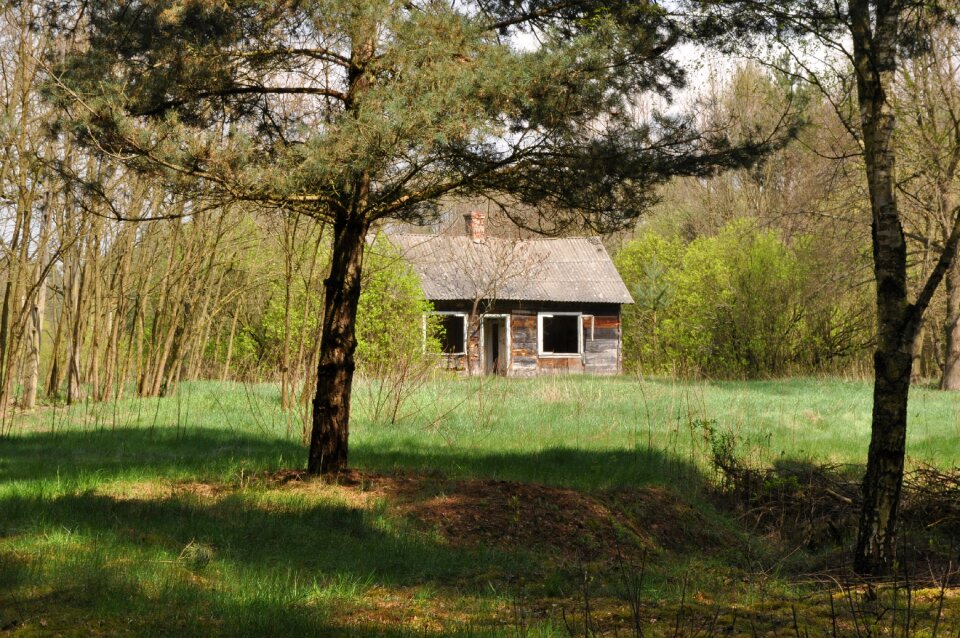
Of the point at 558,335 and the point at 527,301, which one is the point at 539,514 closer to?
the point at 527,301

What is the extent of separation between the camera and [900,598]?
3.61 meters

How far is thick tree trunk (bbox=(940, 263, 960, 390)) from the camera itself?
20609mm

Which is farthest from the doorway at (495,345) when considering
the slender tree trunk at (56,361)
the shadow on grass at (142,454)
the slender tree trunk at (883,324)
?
the slender tree trunk at (883,324)

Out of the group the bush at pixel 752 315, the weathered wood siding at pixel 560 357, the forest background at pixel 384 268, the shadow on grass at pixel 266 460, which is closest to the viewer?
the shadow on grass at pixel 266 460

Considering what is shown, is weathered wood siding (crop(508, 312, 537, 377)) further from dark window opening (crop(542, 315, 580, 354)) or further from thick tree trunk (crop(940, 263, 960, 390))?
thick tree trunk (crop(940, 263, 960, 390))

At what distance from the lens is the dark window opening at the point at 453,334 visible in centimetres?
2989

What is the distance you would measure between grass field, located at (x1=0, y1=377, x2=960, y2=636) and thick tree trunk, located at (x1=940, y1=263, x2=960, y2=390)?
27.1ft

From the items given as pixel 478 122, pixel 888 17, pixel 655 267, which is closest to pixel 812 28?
pixel 888 17

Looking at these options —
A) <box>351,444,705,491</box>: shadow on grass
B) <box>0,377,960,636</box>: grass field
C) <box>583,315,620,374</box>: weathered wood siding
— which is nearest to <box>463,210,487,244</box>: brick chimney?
<box>583,315,620,374</box>: weathered wood siding

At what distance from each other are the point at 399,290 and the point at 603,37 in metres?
17.7

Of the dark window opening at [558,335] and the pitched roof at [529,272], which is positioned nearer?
the pitched roof at [529,272]

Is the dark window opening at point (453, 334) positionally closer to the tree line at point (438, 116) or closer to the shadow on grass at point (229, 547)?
the shadow on grass at point (229, 547)

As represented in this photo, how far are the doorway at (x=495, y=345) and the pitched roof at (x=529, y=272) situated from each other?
5.37ft

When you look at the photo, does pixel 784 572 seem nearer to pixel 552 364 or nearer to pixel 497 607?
pixel 497 607
